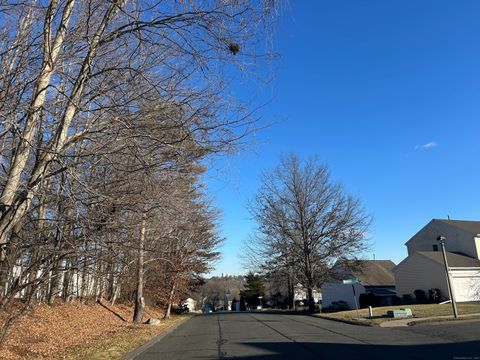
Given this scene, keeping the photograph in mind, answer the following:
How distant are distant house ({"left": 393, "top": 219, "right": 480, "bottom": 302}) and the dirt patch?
2897cm

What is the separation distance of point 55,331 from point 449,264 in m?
34.6

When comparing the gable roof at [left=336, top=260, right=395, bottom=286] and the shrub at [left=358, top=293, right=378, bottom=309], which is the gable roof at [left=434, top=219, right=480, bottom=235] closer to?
the gable roof at [left=336, top=260, right=395, bottom=286]

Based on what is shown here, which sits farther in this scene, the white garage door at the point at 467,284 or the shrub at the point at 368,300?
the shrub at the point at 368,300

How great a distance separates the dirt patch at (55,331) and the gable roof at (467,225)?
36.2 meters

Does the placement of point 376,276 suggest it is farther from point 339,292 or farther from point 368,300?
point 368,300

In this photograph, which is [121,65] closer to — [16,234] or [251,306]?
[16,234]

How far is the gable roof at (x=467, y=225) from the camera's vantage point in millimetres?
46159

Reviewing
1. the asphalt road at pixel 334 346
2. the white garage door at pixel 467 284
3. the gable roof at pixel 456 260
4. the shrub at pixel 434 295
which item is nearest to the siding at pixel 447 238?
the gable roof at pixel 456 260

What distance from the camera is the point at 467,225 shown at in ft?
158

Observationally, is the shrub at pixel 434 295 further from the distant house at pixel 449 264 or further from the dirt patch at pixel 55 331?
the dirt patch at pixel 55 331

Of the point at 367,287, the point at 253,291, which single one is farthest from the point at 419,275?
the point at 253,291

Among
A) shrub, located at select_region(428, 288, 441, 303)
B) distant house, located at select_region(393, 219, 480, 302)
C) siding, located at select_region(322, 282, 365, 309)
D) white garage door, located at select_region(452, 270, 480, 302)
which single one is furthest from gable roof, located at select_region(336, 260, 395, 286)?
white garage door, located at select_region(452, 270, 480, 302)

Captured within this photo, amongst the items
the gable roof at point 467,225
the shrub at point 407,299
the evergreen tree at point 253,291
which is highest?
the gable roof at point 467,225

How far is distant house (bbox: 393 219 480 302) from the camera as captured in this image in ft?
133
